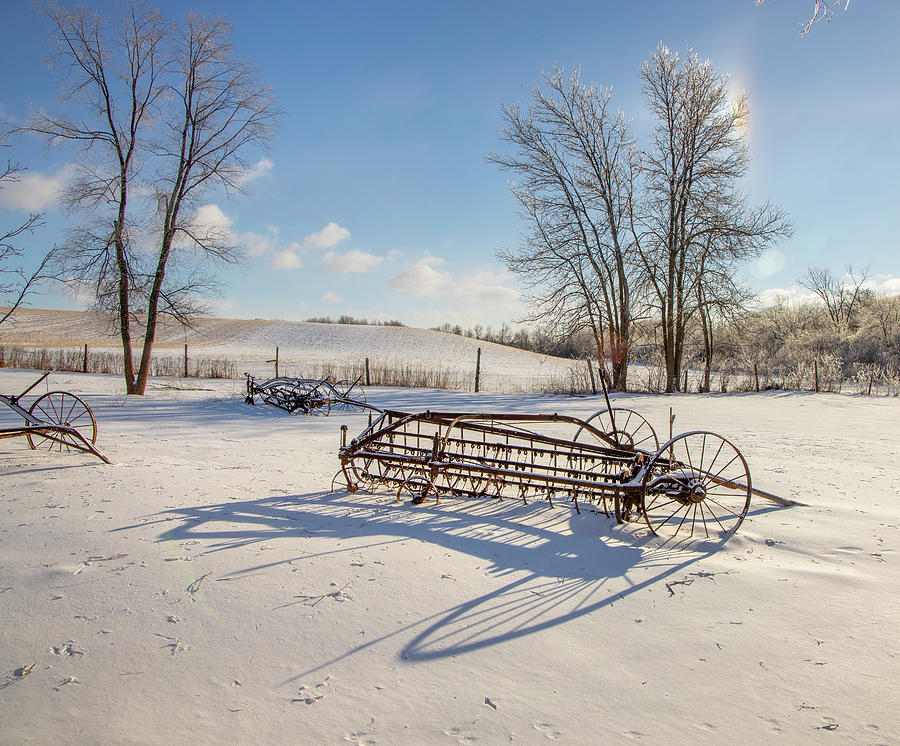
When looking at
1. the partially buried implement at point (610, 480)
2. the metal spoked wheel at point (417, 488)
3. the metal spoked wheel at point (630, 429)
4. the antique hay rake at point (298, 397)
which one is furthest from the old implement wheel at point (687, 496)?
the antique hay rake at point (298, 397)

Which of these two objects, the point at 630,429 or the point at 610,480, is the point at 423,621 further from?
the point at 630,429

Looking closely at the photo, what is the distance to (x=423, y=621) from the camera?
2555 mm


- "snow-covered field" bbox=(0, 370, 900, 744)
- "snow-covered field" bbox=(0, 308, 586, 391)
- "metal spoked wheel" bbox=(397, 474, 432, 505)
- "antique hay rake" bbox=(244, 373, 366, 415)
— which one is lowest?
"snow-covered field" bbox=(0, 370, 900, 744)

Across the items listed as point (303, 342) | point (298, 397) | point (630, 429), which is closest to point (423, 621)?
point (630, 429)

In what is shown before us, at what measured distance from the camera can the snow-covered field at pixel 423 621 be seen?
6.26 ft

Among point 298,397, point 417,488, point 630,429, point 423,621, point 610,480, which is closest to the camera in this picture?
point 423,621

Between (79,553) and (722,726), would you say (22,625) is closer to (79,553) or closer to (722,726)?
(79,553)

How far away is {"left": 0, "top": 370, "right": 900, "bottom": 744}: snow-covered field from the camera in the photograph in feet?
6.26

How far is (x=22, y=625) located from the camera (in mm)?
2379

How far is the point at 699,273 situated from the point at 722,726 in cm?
1977

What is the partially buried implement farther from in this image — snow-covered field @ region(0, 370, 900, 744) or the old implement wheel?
snow-covered field @ region(0, 370, 900, 744)

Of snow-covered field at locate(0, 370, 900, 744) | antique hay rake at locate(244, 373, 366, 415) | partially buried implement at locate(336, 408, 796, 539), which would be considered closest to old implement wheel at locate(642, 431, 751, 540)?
partially buried implement at locate(336, 408, 796, 539)

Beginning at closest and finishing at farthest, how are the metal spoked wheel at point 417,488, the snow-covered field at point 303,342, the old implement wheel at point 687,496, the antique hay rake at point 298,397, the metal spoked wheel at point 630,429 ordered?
the old implement wheel at point 687,496 < the metal spoked wheel at point 417,488 < the metal spoked wheel at point 630,429 < the antique hay rake at point 298,397 < the snow-covered field at point 303,342

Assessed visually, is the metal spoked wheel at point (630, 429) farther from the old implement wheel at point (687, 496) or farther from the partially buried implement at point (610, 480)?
the old implement wheel at point (687, 496)
